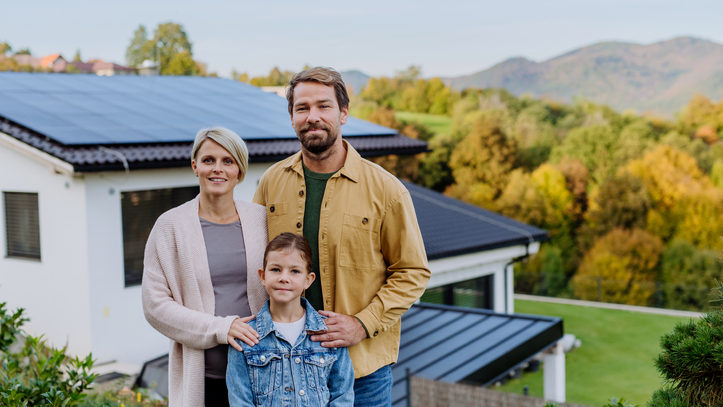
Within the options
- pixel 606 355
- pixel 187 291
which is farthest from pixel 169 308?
pixel 606 355

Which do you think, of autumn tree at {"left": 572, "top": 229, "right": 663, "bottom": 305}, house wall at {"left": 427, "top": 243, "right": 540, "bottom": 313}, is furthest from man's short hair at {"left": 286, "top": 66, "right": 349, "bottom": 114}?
autumn tree at {"left": 572, "top": 229, "right": 663, "bottom": 305}

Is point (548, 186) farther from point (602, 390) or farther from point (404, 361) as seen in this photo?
point (404, 361)

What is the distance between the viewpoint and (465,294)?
14.6 m

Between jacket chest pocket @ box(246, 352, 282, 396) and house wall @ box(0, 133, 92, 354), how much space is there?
23.5 ft

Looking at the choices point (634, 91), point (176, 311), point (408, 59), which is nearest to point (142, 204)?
point (176, 311)

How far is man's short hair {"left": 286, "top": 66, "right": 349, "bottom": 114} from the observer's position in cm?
264

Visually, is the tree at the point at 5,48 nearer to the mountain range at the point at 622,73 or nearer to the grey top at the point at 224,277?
the mountain range at the point at 622,73

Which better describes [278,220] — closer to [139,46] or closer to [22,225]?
[22,225]

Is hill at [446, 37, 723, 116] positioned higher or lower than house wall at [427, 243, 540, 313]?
higher

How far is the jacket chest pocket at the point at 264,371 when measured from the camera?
2.57 meters

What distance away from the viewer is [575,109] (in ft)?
155

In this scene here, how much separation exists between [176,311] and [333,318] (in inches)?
22.2

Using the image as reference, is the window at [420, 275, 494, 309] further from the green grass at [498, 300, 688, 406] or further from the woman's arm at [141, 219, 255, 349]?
the woman's arm at [141, 219, 255, 349]

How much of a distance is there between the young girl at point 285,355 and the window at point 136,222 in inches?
295
